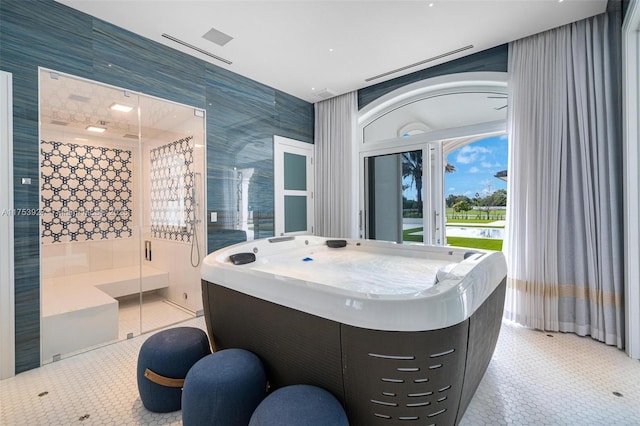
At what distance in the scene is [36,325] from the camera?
7.35 feet

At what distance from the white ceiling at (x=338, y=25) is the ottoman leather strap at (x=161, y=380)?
8.93 feet

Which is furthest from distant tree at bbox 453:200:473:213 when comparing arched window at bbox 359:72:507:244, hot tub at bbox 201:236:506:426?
hot tub at bbox 201:236:506:426

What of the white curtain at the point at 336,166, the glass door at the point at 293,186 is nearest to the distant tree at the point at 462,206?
the white curtain at the point at 336,166

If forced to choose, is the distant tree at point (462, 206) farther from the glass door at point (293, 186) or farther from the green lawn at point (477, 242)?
the glass door at point (293, 186)

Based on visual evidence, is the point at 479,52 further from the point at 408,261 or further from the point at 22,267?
the point at 22,267

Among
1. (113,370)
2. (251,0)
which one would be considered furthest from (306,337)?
(251,0)

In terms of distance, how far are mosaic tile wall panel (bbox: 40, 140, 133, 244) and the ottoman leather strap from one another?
1.60 meters

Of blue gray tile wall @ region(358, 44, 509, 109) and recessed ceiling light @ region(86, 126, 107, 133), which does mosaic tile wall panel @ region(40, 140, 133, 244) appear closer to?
recessed ceiling light @ region(86, 126, 107, 133)

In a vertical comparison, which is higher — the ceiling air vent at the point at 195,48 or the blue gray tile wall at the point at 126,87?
the ceiling air vent at the point at 195,48

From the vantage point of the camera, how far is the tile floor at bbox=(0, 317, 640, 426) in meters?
1.61

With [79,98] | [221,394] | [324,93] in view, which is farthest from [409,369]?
[324,93]

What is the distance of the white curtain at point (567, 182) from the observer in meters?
2.46

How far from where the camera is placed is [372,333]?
44.4 inches

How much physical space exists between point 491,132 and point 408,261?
6.12 ft
